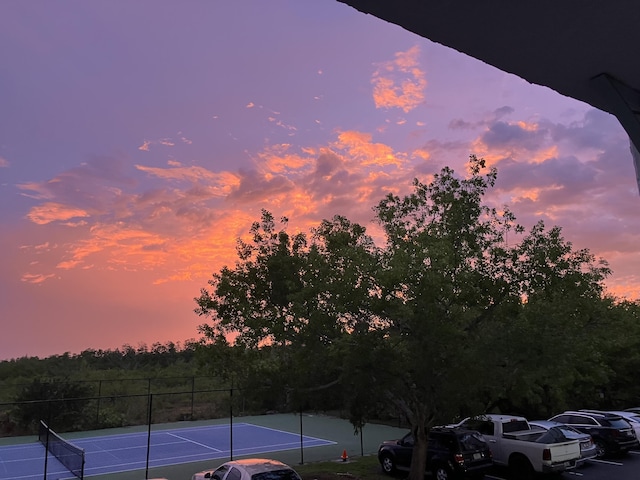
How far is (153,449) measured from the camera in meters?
26.2

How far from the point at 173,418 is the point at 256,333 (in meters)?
27.8

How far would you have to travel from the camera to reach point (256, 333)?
15.1 meters

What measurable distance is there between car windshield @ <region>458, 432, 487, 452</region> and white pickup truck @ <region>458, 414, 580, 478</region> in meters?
0.50

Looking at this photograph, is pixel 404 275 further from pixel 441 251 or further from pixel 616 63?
pixel 616 63

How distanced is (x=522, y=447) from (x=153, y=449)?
18.4 meters

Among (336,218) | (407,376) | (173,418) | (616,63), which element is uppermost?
(336,218)

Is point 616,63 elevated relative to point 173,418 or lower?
elevated

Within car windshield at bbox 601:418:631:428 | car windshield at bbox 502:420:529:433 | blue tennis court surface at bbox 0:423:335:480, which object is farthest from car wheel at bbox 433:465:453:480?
car windshield at bbox 601:418:631:428

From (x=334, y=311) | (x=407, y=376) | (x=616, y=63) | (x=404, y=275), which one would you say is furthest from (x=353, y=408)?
(x=616, y=63)

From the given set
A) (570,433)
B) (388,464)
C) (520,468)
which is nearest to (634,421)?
(570,433)

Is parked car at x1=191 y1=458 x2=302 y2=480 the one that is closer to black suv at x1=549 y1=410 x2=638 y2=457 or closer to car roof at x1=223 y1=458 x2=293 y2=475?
car roof at x1=223 y1=458 x2=293 y2=475

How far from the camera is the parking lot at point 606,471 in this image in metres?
17.1

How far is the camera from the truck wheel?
640 inches

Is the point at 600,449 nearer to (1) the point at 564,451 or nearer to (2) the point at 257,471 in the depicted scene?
(1) the point at 564,451
